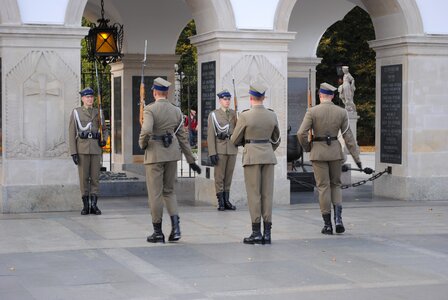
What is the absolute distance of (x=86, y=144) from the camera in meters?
13.9

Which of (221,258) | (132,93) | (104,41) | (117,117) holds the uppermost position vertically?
(104,41)

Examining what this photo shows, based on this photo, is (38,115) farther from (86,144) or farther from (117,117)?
(117,117)

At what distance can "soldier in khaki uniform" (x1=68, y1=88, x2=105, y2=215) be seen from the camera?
13.9 m

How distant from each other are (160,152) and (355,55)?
31.9 meters

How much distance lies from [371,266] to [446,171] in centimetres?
755

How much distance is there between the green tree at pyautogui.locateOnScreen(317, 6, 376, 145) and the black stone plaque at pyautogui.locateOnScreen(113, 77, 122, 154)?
1963cm

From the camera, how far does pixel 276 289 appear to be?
827 centimetres

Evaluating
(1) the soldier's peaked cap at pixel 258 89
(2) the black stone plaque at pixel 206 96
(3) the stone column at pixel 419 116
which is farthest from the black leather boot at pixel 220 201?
(1) the soldier's peaked cap at pixel 258 89

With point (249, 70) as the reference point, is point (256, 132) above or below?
below

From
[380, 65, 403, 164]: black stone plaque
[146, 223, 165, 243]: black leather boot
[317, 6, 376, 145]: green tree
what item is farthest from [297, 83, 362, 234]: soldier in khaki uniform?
[317, 6, 376, 145]: green tree

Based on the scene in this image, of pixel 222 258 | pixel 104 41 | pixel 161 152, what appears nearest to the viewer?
pixel 222 258

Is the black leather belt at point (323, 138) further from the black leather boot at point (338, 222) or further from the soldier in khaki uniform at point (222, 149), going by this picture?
the soldier in khaki uniform at point (222, 149)

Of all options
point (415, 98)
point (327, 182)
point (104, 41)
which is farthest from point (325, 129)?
point (104, 41)

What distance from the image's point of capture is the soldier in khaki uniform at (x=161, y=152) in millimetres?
10797
